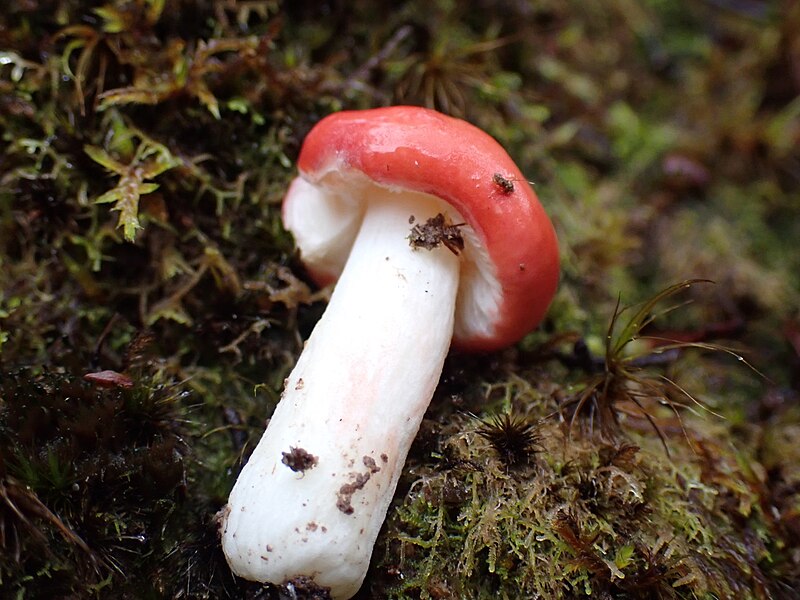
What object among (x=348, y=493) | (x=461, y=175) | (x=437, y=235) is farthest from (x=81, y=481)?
(x=461, y=175)

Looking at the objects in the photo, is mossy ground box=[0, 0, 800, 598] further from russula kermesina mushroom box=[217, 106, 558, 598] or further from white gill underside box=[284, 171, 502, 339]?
russula kermesina mushroom box=[217, 106, 558, 598]

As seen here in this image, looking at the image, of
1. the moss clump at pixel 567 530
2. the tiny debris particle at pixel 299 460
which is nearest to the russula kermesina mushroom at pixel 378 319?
the tiny debris particle at pixel 299 460

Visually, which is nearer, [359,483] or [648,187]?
[359,483]

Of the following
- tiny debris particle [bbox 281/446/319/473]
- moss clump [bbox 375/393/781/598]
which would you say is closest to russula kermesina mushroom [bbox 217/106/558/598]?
tiny debris particle [bbox 281/446/319/473]

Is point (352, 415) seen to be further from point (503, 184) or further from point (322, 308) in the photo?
point (503, 184)

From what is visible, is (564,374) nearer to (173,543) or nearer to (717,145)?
(173,543)

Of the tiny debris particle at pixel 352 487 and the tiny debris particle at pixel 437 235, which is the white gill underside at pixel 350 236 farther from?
the tiny debris particle at pixel 352 487

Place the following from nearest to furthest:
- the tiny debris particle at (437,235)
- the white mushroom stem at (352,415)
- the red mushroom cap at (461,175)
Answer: the white mushroom stem at (352,415) < the red mushroom cap at (461,175) < the tiny debris particle at (437,235)

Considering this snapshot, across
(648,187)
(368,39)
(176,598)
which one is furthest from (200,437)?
(648,187)
